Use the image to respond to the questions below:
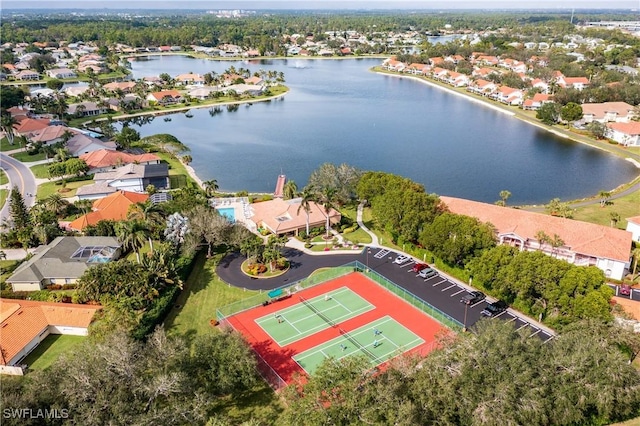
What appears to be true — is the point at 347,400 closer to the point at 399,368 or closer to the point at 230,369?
the point at 399,368

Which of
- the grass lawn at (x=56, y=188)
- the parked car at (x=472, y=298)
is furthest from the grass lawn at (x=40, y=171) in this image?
the parked car at (x=472, y=298)

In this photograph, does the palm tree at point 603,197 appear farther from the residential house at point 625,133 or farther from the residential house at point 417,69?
the residential house at point 417,69

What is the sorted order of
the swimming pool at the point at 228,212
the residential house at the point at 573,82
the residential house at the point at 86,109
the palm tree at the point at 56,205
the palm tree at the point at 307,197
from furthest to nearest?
1. the residential house at the point at 573,82
2. the residential house at the point at 86,109
3. the swimming pool at the point at 228,212
4. the palm tree at the point at 56,205
5. the palm tree at the point at 307,197

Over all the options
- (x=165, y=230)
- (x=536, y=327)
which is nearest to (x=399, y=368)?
(x=536, y=327)

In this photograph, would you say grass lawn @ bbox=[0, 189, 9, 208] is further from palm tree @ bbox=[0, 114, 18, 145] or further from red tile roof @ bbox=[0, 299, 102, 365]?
red tile roof @ bbox=[0, 299, 102, 365]

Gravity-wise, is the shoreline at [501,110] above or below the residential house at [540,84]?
below
